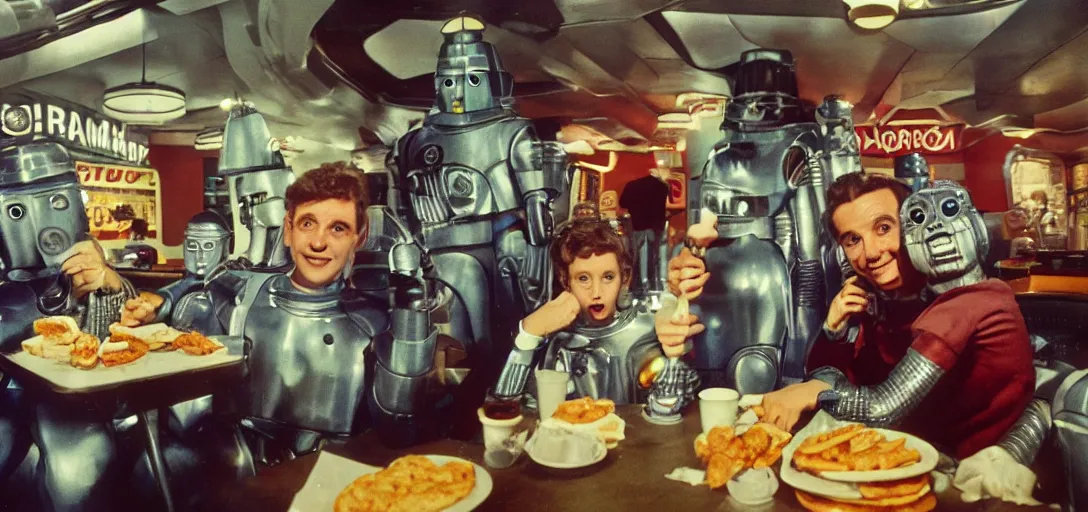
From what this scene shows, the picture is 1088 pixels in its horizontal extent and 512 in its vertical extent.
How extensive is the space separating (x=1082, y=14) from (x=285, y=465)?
319 centimetres

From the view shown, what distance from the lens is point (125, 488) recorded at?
2.74 metres

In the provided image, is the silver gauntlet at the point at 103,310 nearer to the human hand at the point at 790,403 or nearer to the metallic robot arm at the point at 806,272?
the human hand at the point at 790,403

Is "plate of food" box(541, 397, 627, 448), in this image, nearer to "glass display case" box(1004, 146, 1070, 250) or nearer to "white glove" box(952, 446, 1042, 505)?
"white glove" box(952, 446, 1042, 505)

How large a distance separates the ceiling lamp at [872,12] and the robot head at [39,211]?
3110 millimetres

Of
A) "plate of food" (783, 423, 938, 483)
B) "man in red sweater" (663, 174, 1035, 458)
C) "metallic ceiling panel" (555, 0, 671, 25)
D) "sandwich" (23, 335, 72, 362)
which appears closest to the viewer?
"plate of food" (783, 423, 938, 483)

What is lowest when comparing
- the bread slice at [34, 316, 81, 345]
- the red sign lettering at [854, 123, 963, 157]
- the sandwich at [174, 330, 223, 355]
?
the sandwich at [174, 330, 223, 355]

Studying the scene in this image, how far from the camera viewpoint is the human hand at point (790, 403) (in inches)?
96.3

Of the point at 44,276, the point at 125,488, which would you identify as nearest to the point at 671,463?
the point at 125,488

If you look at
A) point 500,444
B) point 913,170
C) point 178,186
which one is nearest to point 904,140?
point 913,170

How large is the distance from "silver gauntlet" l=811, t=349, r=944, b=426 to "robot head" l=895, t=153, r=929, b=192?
64cm

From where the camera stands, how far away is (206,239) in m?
2.91

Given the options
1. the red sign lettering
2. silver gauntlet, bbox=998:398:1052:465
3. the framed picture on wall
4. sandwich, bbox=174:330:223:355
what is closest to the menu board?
sandwich, bbox=174:330:223:355

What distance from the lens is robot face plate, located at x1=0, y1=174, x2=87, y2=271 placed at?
2.83 meters

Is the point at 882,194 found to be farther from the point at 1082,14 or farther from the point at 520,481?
the point at 520,481
